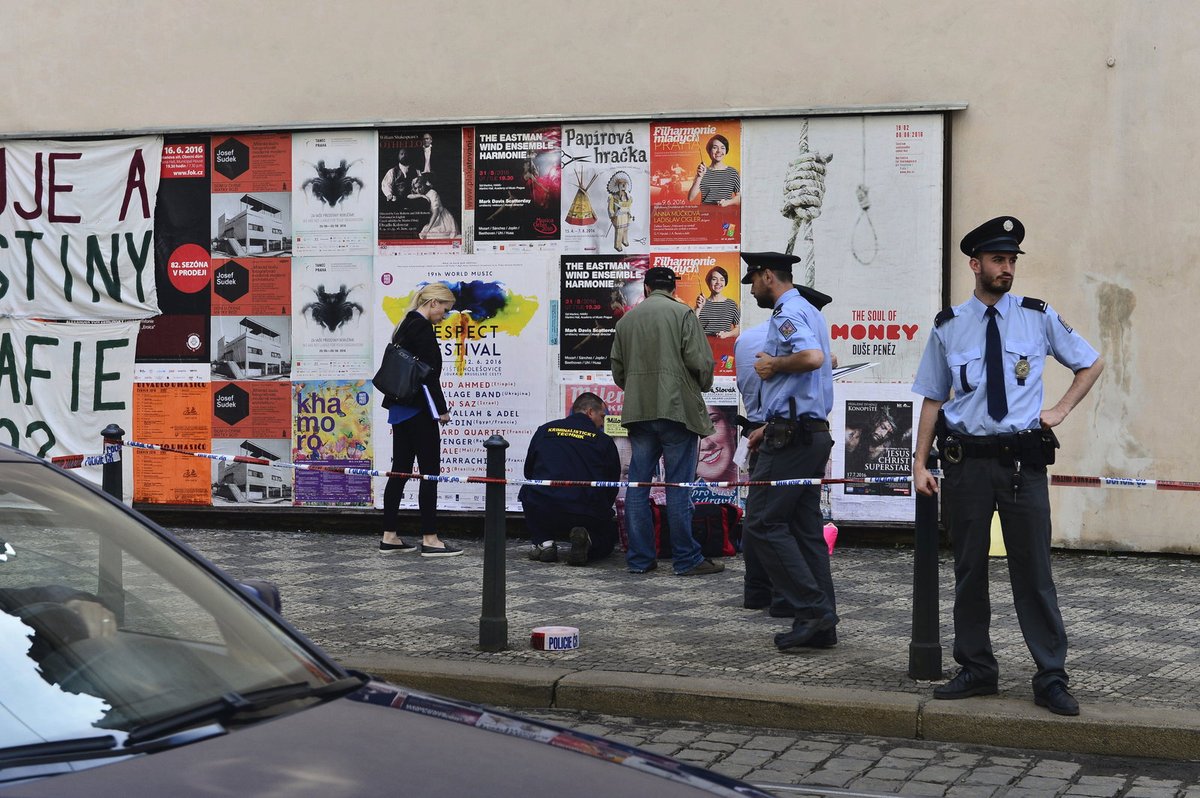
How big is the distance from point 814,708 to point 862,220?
5.74 m

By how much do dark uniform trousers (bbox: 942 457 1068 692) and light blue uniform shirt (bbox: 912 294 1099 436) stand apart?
19 cm

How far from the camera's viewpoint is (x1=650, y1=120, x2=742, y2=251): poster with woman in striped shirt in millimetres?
11516

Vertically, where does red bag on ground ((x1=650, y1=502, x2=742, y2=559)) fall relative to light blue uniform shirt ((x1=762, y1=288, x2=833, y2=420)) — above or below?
below

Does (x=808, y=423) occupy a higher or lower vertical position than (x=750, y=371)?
lower

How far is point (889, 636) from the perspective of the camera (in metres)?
7.81

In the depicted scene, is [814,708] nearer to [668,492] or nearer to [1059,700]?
[1059,700]

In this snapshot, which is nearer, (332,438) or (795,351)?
(795,351)

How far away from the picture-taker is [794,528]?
7.78 m

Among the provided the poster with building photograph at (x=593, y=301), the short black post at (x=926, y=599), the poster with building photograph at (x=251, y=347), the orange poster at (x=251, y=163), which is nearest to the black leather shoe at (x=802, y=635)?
the short black post at (x=926, y=599)

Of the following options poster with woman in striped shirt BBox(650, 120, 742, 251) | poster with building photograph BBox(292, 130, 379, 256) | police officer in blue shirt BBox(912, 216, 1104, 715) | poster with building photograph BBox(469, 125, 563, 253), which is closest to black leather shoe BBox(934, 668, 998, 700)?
police officer in blue shirt BBox(912, 216, 1104, 715)

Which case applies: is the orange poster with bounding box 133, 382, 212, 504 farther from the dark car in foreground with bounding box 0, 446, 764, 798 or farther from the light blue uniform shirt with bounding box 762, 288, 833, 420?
the dark car in foreground with bounding box 0, 446, 764, 798

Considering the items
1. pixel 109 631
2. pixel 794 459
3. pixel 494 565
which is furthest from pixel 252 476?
pixel 109 631

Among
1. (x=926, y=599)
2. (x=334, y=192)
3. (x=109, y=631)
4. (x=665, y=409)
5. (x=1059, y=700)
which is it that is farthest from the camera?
(x=334, y=192)

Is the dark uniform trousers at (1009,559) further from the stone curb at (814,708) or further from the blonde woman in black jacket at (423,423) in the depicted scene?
the blonde woman in black jacket at (423,423)
